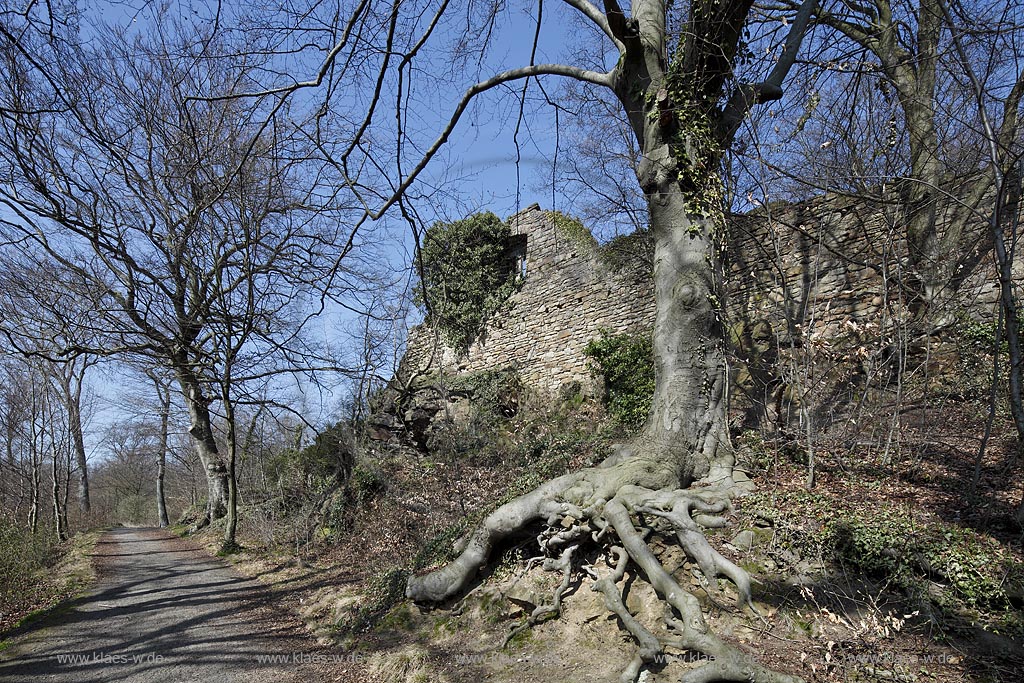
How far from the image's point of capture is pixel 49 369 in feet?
46.2

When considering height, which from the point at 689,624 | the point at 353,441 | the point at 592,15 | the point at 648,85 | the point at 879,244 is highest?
the point at 592,15

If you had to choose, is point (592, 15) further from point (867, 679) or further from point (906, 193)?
point (867, 679)

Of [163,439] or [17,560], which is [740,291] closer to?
[17,560]

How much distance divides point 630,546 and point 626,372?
20.8ft

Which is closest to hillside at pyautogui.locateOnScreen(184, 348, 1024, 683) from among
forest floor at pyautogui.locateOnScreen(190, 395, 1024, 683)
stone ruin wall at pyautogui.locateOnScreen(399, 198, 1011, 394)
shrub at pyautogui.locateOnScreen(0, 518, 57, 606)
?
forest floor at pyautogui.locateOnScreen(190, 395, 1024, 683)

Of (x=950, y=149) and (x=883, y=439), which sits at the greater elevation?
(x=950, y=149)

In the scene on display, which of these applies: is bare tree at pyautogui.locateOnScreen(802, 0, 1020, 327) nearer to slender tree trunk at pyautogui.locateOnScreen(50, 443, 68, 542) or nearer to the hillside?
the hillside

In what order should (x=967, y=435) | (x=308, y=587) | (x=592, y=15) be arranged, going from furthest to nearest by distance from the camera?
(x=308, y=587) → (x=592, y=15) → (x=967, y=435)

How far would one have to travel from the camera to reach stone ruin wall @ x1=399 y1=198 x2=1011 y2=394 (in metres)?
6.69

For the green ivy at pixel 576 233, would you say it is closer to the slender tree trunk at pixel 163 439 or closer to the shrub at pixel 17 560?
the shrub at pixel 17 560

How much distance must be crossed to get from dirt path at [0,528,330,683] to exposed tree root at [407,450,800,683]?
5.06ft

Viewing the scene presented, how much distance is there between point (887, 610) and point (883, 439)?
2949 mm

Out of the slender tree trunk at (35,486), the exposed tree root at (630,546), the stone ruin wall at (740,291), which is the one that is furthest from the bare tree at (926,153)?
the slender tree trunk at (35,486)

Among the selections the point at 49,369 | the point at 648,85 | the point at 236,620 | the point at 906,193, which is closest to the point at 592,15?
the point at 648,85
